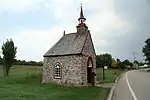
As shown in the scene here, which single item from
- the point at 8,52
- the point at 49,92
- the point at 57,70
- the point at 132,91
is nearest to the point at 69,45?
the point at 57,70

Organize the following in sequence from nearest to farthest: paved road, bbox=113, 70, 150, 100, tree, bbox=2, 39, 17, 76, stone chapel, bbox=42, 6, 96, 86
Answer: paved road, bbox=113, 70, 150, 100, stone chapel, bbox=42, 6, 96, 86, tree, bbox=2, 39, 17, 76

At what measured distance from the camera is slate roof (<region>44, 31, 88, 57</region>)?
27.4 meters

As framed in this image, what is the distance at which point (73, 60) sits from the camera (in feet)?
87.3

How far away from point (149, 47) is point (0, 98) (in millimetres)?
75066

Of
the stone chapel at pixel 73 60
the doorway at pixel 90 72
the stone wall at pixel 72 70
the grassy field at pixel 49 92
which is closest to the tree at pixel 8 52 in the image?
the stone chapel at pixel 73 60

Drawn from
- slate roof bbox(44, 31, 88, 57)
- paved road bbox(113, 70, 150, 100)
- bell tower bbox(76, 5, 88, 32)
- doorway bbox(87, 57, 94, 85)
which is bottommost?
paved road bbox(113, 70, 150, 100)

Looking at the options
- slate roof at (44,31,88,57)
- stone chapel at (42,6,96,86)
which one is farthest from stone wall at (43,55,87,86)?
Result: slate roof at (44,31,88,57)

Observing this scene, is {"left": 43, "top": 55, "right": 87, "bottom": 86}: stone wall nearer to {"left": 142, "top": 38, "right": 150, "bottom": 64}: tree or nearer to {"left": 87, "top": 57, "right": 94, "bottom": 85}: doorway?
{"left": 87, "top": 57, "right": 94, "bottom": 85}: doorway

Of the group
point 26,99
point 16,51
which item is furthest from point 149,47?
point 26,99

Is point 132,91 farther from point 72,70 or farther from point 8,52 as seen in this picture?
point 8,52

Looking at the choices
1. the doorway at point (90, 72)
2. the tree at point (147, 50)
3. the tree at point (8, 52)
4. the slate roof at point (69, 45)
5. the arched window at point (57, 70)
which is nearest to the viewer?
the slate roof at point (69, 45)

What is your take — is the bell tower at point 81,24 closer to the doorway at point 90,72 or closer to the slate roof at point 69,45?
the slate roof at point 69,45

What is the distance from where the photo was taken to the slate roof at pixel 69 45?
2735 cm

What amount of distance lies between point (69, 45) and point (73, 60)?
2927mm
